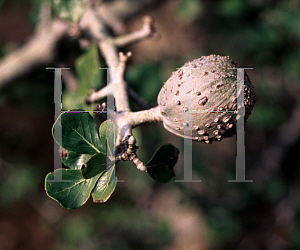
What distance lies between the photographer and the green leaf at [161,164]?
2.81 ft

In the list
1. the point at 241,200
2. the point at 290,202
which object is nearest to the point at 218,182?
the point at 241,200

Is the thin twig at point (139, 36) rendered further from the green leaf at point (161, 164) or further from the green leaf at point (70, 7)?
the green leaf at point (161, 164)

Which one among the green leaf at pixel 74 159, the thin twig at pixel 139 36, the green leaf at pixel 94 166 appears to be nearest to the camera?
the green leaf at pixel 94 166

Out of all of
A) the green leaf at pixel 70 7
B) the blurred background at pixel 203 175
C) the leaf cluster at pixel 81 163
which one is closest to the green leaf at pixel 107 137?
the leaf cluster at pixel 81 163

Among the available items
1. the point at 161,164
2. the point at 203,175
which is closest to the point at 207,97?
the point at 161,164

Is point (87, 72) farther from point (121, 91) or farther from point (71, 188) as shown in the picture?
point (71, 188)

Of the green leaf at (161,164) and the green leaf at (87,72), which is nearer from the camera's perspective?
the green leaf at (161,164)

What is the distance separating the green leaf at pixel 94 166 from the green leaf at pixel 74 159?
0.10m

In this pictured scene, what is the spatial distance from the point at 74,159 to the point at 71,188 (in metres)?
0.11

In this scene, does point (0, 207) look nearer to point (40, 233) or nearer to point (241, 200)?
point (40, 233)

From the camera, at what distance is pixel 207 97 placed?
2.53ft

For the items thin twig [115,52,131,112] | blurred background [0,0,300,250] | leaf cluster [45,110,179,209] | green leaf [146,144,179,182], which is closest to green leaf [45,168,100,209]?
leaf cluster [45,110,179,209]

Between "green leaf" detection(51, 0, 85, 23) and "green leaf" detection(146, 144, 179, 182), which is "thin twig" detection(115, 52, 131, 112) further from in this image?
"green leaf" detection(51, 0, 85, 23)

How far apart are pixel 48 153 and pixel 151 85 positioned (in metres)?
2.31
